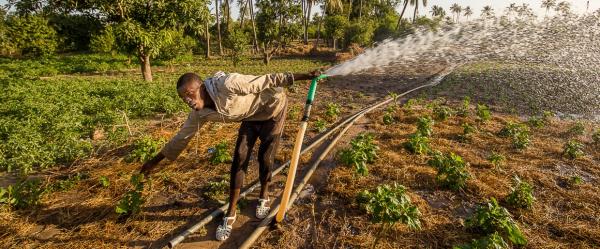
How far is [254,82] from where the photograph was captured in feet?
10.7

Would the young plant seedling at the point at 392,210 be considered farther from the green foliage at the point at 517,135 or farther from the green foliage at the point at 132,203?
the green foliage at the point at 517,135

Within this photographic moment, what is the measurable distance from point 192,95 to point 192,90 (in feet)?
0.19

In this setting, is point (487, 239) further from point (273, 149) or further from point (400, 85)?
point (400, 85)

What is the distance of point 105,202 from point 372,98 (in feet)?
32.3

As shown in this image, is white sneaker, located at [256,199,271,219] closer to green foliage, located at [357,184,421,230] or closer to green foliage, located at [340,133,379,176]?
green foliage, located at [357,184,421,230]

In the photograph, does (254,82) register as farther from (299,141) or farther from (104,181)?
(104,181)

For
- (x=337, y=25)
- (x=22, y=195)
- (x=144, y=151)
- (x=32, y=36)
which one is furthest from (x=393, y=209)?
(x=337, y=25)

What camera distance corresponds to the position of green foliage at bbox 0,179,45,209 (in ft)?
13.3

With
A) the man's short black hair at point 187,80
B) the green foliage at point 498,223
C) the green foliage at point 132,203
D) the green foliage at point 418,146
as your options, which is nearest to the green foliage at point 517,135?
the green foliage at point 418,146

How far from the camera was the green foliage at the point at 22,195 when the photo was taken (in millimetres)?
4051

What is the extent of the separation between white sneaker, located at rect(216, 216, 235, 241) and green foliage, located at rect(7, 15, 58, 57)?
31.4 metres

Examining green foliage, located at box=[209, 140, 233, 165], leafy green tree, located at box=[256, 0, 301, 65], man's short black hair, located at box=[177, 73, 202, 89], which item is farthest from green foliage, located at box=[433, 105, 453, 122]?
leafy green tree, located at box=[256, 0, 301, 65]

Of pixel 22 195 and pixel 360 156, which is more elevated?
pixel 360 156

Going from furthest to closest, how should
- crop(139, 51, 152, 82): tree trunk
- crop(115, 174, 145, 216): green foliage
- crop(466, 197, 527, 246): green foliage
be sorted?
crop(139, 51, 152, 82): tree trunk < crop(115, 174, 145, 216): green foliage < crop(466, 197, 527, 246): green foliage
